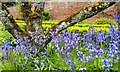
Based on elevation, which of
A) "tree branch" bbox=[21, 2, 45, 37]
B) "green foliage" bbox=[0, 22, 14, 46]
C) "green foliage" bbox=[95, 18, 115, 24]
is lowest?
"green foliage" bbox=[0, 22, 14, 46]

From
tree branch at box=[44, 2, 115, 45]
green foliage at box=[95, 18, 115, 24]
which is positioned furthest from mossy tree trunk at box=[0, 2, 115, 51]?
green foliage at box=[95, 18, 115, 24]

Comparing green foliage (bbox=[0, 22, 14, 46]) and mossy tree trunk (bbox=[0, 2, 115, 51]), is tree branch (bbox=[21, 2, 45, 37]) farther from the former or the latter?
green foliage (bbox=[0, 22, 14, 46])

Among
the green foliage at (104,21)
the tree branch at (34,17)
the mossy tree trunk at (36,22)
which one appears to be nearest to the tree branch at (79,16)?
the mossy tree trunk at (36,22)

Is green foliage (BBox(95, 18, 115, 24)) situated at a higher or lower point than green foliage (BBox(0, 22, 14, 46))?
higher

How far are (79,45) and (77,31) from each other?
0.78 ft

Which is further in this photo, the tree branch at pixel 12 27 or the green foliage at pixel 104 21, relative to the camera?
the green foliage at pixel 104 21

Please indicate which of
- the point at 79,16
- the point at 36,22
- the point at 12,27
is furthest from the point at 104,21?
the point at 12,27


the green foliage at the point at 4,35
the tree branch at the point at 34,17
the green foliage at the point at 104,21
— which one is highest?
the tree branch at the point at 34,17

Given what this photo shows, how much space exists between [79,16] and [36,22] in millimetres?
391

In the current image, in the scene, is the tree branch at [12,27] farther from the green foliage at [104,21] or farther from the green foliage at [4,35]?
the green foliage at [104,21]

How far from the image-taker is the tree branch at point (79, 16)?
239 cm

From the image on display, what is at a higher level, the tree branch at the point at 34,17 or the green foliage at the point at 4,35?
the tree branch at the point at 34,17

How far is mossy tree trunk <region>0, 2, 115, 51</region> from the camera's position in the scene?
2.45 metres

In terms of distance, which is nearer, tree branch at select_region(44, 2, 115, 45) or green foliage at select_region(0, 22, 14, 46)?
tree branch at select_region(44, 2, 115, 45)
